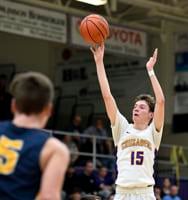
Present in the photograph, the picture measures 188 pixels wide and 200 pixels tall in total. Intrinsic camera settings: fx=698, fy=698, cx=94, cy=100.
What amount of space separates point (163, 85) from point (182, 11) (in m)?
2.55

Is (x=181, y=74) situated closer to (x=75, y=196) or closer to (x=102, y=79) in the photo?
(x=75, y=196)

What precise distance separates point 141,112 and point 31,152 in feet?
11.8

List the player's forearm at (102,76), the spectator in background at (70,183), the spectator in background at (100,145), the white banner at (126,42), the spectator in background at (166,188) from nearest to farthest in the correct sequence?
1. the player's forearm at (102,76)
2. the spectator in background at (70,183)
3. the spectator in background at (166,188)
4. the white banner at (126,42)
5. the spectator in background at (100,145)

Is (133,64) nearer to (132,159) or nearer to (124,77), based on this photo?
(124,77)

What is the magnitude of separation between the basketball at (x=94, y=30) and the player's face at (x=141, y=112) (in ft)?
4.22

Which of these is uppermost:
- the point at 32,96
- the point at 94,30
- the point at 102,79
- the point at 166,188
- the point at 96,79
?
the point at 96,79

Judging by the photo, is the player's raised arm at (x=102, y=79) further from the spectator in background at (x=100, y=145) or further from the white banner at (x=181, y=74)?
the white banner at (x=181, y=74)

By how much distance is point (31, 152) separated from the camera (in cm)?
338

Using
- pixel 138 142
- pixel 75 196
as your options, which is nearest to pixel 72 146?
pixel 75 196

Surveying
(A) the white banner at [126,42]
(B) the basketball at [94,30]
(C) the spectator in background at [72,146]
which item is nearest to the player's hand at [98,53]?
(B) the basketball at [94,30]

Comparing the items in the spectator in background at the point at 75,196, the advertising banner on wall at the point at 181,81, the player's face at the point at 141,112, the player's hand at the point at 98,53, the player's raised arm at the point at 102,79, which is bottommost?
the spectator in background at the point at 75,196

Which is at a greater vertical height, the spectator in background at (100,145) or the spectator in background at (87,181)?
the spectator in background at (100,145)

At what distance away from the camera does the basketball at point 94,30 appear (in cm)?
835

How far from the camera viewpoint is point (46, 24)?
16.3 meters
